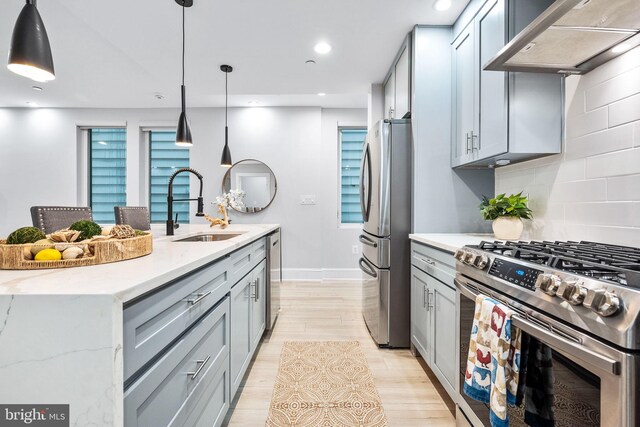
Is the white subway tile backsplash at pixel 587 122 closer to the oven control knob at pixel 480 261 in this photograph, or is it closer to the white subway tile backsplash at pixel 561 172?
the white subway tile backsplash at pixel 561 172

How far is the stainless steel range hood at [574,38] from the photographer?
1.05m

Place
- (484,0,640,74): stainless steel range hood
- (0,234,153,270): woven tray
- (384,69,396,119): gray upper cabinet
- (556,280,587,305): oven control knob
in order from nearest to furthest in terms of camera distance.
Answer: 1. (556,280,587,305): oven control knob
2. (0,234,153,270): woven tray
3. (484,0,640,74): stainless steel range hood
4. (384,69,396,119): gray upper cabinet

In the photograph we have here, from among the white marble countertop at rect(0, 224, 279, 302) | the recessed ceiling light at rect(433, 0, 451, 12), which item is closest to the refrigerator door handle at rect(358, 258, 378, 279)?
the white marble countertop at rect(0, 224, 279, 302)

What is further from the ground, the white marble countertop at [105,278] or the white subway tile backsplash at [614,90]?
the white subway tile backsplash at [614,90]

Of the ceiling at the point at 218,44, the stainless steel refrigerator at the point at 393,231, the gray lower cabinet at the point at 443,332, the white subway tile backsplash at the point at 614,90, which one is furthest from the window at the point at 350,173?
the white subway tile backsplash at the point at 614,90

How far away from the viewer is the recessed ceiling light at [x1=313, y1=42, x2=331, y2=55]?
2562mm

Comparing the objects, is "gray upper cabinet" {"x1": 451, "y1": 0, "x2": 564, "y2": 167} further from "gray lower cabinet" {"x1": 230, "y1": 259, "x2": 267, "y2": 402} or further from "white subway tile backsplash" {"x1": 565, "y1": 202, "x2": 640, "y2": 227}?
"gray lower cabinet" {"x1": 230, "y1": 259, "x2": 267, "y2": 402}

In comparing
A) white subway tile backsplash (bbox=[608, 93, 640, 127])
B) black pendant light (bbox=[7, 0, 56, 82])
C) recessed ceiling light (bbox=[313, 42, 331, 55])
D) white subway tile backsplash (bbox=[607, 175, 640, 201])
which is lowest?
white subway tile backsplash (bbox=[607, 175, 640, 201])

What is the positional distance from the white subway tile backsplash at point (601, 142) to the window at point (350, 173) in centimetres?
320

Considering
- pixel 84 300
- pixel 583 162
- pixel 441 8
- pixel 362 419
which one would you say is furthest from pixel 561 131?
pixel 84 300

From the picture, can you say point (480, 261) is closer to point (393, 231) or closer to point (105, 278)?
point (393, 231)

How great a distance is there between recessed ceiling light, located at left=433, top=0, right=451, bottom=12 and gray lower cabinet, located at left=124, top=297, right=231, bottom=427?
2254 millimetres

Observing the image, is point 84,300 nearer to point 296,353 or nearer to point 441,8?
point 296,353

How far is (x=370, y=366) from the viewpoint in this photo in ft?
6.83
